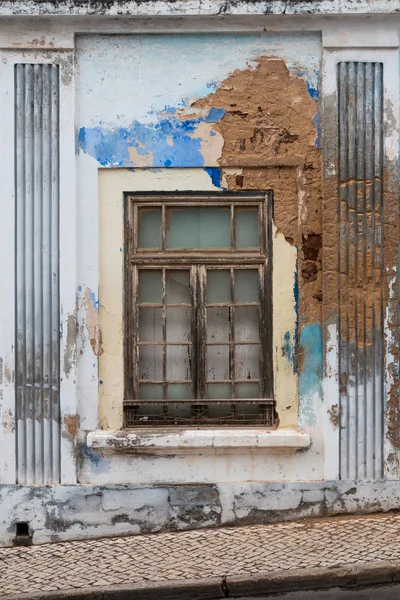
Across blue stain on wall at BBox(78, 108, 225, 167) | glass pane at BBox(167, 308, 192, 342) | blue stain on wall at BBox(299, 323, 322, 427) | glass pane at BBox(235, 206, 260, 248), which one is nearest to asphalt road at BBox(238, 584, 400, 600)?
blue stain on wall at BBox(299, 323, 322, 427)

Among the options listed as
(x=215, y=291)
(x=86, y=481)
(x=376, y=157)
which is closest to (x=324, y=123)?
(x=376, y=157)

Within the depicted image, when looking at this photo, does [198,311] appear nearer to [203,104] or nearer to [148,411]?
[148,411]

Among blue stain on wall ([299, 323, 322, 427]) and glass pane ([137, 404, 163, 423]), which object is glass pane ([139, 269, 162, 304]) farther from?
blue stain on wall ([299, 323, 322, 427])

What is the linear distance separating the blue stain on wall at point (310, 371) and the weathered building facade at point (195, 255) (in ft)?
0.04

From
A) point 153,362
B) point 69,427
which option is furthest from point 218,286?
point 69,427

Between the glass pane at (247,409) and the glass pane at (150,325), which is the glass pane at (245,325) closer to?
the glass pane at (247,409)

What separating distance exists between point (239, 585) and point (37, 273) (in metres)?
3.04

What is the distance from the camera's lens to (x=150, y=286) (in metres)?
8.72

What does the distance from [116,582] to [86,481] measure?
1.54 m

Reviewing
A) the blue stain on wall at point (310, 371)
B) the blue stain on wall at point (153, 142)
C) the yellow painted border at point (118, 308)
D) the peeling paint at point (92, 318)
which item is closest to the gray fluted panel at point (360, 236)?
the blue stain on wall at point (310, 371)

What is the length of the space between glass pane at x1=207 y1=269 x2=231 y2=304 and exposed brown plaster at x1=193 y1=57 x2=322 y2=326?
61 centimetres

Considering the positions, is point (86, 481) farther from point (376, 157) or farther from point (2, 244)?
point (376, 157)

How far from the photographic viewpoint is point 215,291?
28.7 ft

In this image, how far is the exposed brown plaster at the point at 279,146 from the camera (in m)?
8.52
